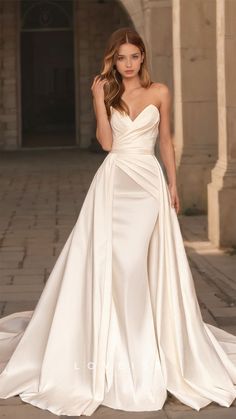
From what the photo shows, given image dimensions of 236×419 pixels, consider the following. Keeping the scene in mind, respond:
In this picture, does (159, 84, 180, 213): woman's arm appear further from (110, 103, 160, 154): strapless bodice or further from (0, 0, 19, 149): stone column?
(0, 0, 19, 149): stone column

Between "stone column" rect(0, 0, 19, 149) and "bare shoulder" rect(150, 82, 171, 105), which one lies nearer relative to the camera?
"bare shoulder" rect(150, 82, 171, 105)

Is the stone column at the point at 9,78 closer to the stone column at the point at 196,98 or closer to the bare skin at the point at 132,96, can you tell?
the stone column at the point at 196,98

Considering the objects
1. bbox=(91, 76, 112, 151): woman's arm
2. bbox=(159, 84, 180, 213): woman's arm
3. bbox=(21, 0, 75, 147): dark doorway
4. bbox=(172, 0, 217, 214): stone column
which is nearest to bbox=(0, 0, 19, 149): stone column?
bbox=(21, 0, 75, 147): dark doorway

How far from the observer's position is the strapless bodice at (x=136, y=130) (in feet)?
17.5

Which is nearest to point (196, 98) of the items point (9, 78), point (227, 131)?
point (227, 131)

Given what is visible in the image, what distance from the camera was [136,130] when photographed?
211 inches

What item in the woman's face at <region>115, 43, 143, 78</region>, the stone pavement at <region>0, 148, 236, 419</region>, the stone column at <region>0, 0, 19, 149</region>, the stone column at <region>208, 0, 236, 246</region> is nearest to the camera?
the stone pavement at <region>0, 148, 236, 419</region>

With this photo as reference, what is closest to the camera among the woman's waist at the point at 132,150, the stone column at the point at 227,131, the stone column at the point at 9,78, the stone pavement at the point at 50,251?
the stone pavement at the point at 50,251

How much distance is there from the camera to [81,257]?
534cm

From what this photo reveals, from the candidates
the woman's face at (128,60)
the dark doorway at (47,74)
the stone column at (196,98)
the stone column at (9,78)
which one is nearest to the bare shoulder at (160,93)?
the woman's face at (128,60)

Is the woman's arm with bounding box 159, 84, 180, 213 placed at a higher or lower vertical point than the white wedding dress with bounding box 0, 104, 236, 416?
higher

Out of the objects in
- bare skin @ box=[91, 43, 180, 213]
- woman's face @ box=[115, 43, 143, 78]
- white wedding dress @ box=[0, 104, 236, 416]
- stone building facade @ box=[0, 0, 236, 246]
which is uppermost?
stone building facade @ box=[0, 0, 236, 246]

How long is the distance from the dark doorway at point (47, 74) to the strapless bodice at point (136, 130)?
19768mm

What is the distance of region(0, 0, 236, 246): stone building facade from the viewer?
10180mm
